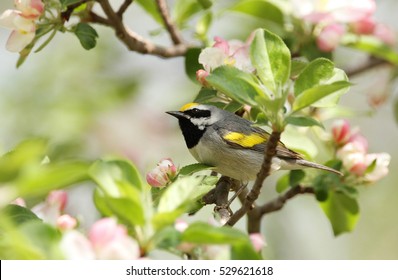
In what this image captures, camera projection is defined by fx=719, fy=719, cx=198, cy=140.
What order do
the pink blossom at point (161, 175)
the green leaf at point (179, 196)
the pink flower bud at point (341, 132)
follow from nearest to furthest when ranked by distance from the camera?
the green leaf at point (179, 196) → the pink blossom at point (161, 175) → the pink flower bud at point (341, 132)

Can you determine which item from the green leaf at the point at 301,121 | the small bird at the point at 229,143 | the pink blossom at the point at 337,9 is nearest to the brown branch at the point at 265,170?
the green leaf at the point at 301,121

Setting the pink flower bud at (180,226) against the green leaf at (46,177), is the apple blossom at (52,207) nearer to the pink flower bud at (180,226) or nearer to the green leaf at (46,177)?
the pink flower bud at (180,226)

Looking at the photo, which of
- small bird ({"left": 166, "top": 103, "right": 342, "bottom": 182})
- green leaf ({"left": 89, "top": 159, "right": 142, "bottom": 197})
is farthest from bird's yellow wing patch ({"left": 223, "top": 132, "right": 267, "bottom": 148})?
green leaf ({"left": 89, "top": 159, "right": 142, "bottom": 197})

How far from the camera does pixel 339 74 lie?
2494 millimetres

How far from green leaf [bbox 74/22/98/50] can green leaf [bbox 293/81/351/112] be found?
1208 millimetres

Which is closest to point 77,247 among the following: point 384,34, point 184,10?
point 184,10

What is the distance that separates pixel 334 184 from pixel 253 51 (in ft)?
4.13

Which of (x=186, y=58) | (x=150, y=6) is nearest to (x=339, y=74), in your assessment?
(x=186, y=58)

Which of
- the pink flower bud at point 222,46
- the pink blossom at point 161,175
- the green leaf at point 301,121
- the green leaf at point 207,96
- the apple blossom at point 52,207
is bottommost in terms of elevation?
the pink blossom at point 161,175

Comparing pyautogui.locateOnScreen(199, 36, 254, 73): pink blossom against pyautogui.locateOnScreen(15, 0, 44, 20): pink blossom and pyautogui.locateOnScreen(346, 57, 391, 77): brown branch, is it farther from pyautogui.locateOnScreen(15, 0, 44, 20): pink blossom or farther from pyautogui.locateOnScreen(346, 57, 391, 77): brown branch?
pyautogui.locateOnScreen(346, 57, 391, 77): brown branch

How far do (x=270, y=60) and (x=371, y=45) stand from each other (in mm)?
1955

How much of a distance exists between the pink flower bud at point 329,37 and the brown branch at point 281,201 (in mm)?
799

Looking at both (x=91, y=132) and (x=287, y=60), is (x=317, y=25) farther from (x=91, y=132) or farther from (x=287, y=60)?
(x=91, y=132)

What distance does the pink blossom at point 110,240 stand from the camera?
1.77 m
